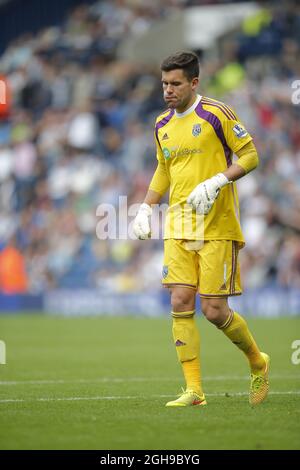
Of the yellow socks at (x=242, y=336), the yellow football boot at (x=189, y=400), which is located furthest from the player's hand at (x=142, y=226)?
the yellow football boot at (x=189, y=400)

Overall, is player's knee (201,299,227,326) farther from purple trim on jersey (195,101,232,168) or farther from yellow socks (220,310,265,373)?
purple trim on jersey (195,101,232,168)

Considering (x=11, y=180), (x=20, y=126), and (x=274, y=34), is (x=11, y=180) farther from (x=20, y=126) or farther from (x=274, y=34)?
(x=274, y=34)

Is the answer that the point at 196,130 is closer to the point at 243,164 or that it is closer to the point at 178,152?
the point at 178,152

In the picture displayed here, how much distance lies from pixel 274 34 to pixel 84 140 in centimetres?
511

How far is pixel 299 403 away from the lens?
7844mm

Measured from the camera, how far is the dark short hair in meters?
7.73

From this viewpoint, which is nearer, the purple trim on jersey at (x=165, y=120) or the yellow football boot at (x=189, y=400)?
the yellow football boot at (x=189, y=400)

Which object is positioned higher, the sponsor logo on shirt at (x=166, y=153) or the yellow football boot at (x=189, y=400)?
the sponsor logo on shirt at (x=166, y=153)

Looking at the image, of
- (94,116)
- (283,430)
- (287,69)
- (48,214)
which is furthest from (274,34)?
(283,430)

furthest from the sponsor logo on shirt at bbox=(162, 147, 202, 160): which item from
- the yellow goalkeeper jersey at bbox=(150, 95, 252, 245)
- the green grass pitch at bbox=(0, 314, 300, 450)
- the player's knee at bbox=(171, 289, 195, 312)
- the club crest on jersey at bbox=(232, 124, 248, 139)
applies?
the green grass pitch at bbox=(0, 314, 300, 450)

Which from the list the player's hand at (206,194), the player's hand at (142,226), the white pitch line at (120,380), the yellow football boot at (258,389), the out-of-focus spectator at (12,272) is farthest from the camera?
the out-of-focus spectator at (12,272)

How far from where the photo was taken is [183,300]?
7707 millimetres

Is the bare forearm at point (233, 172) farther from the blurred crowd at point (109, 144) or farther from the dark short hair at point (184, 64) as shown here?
the blurred crowd at point (109, 144)

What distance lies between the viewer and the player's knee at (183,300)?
7.70 metres
